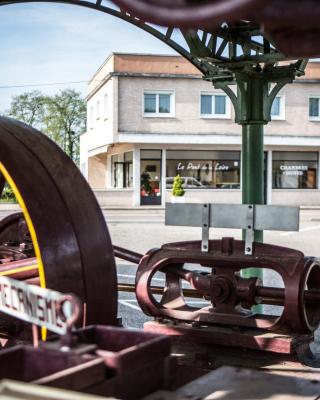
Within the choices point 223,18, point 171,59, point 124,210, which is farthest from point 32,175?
point 171,59

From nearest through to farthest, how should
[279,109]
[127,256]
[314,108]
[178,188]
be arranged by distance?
1. [127,256]
2. [178,188]
3. [279,109]
4. [314,108]

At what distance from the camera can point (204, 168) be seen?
36.8m

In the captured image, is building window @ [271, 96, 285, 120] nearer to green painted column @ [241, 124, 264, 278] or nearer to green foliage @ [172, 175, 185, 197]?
green foliage @ [172, 175, 185, 197]

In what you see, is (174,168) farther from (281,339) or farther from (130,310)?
(281,339)

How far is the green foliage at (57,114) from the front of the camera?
52.0 metres

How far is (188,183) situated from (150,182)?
200 cm

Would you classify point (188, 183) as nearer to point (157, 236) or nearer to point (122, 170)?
point (122, 170)

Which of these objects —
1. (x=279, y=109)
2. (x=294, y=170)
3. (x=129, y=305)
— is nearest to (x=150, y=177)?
(x=279, y=109)

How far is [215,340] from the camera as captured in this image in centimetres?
402

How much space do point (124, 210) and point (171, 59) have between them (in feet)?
25.4

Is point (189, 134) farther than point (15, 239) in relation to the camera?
Yes

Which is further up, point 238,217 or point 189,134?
point 189,134

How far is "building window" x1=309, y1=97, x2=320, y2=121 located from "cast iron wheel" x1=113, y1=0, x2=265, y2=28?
117 ft

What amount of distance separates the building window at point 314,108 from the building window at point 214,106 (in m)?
4.27
